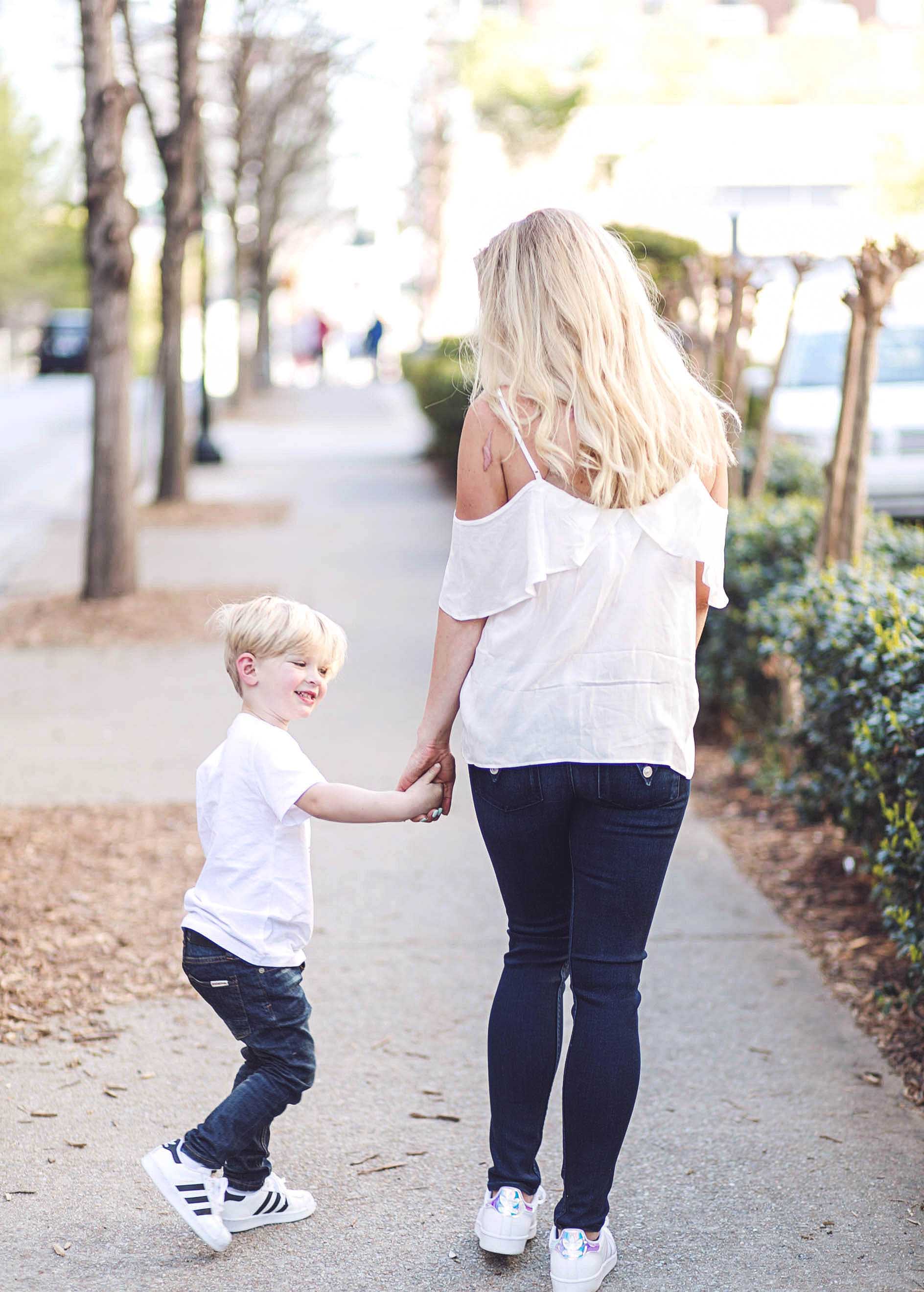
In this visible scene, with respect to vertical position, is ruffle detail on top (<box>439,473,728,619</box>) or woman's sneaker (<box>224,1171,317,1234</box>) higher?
ruffle detail on top (<box>439,473,728,619</box>)

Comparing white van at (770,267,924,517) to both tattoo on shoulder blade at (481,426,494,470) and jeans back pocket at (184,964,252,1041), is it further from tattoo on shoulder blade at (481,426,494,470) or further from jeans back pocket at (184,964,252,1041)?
jeans back pocket at (184,964,252,1041)

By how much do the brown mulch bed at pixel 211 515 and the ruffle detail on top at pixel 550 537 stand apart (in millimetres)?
10586

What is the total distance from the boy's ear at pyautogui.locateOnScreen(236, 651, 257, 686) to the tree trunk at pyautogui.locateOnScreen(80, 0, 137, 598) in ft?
21.7

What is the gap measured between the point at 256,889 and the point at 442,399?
1215 centimetres

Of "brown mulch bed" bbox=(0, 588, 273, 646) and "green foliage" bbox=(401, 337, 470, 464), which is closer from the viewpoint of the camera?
"brown mulch bed" bbox=(0, 588, 273, 646)

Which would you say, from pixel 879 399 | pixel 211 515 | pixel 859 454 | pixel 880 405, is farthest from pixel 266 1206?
pixel 211 515

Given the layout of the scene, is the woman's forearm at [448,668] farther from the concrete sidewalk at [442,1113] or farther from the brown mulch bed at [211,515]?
the brown mulch bed at [211,515]

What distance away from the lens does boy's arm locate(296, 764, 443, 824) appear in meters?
2.68

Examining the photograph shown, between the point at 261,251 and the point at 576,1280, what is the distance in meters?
27.3

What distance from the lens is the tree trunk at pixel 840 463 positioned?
5703mm

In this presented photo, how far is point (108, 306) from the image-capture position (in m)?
9.05

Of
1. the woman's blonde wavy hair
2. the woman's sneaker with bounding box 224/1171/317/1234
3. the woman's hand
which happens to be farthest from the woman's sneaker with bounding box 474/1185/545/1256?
the woman's blonde wavy hair

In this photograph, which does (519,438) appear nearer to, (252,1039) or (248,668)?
(248,668)

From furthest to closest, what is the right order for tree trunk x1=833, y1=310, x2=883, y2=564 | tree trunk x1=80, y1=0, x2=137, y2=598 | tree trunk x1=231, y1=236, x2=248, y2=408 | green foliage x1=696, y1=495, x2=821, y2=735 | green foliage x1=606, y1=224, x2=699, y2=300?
tree trunk x1=231, y1=236, x2=248, y2=408
green foliage x1=606, y1=224, x2=699, y2=300
tree trunk x1=80, y1=0, x2=137, y2=598
green foliage x1=696, y1=495, x2=821, y2=735
tree trunk x1=833, y1=310, x2=883, y2=564
